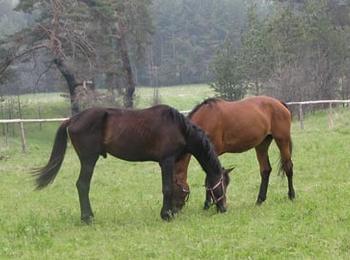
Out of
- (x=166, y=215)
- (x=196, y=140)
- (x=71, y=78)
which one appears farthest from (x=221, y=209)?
(x=71, y=78)

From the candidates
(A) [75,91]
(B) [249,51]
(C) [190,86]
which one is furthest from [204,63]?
(A) [75,91]

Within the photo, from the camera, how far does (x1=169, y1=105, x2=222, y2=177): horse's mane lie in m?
7.33

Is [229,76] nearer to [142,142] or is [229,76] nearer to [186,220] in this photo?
[142,142]

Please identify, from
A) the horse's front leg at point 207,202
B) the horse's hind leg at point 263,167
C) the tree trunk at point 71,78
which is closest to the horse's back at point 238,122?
the horse's hind leg at point 263,167

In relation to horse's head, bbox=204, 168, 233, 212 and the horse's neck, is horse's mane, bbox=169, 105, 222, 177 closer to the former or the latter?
the horse's neck

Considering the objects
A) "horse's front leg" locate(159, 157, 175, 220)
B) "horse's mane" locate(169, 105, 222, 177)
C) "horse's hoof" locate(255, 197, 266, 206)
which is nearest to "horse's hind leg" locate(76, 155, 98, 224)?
"horse's front leg" locate(159, 157, 175, 220)

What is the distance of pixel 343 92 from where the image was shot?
42375mm

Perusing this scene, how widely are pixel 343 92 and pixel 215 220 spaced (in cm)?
3761

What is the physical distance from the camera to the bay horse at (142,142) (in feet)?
24.0

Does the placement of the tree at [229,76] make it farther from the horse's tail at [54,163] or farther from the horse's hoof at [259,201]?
the horse's tail at [54,163]

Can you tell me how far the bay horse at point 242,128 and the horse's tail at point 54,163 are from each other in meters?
1.59

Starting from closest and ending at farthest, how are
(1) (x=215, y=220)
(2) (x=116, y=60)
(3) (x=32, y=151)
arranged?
(1) (x=215, y=220) < (3) (x=32, y=151) < (2) (x=116, y=60)

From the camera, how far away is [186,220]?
720 cm

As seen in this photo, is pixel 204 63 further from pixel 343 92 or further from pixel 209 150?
pixel 209 150
